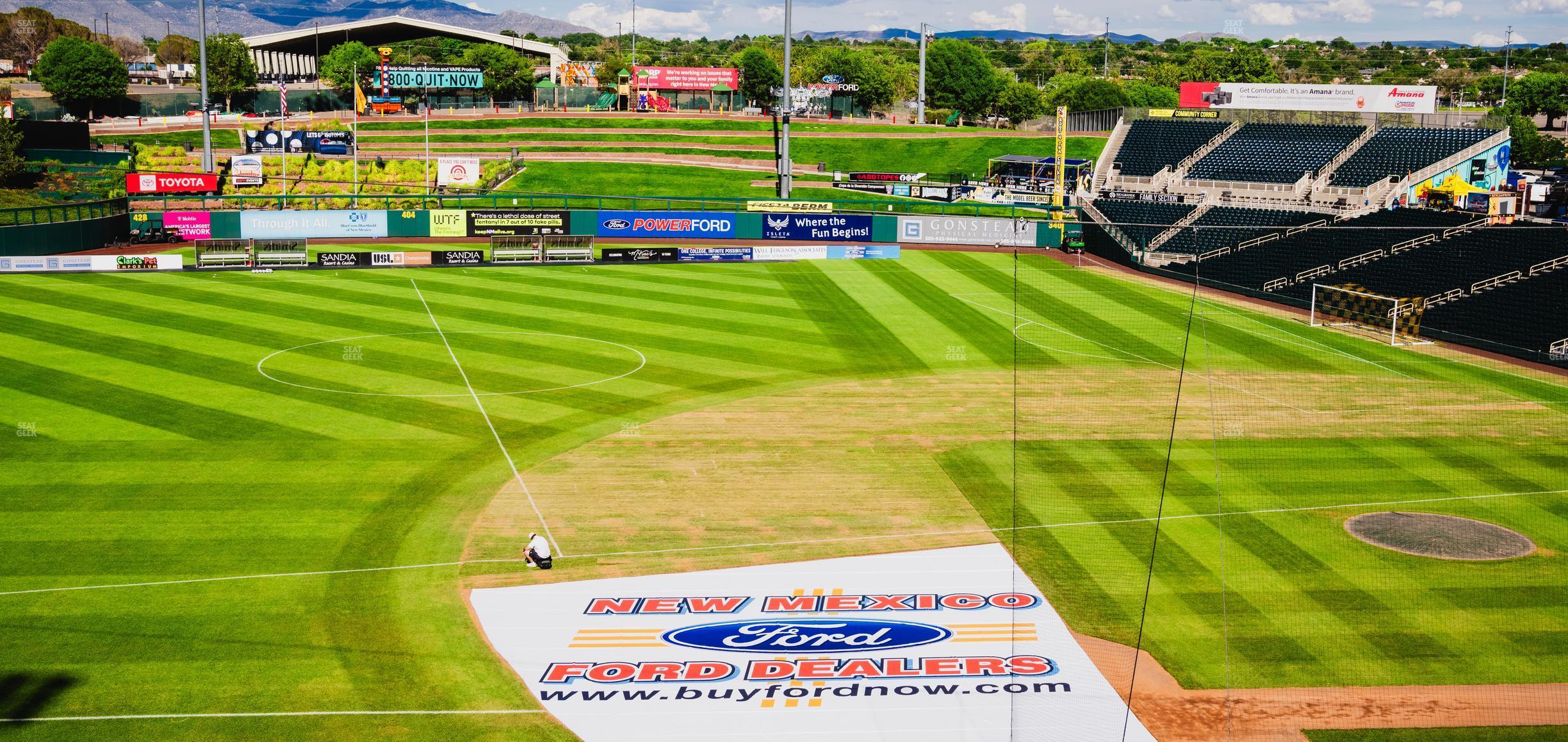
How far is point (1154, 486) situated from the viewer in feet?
86.0

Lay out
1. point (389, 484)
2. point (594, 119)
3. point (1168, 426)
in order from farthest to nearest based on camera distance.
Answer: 1. point (594, 119)
2. point (1168, 426)
3. point (389, 484)

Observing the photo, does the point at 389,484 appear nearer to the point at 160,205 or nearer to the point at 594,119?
the point at 160,205

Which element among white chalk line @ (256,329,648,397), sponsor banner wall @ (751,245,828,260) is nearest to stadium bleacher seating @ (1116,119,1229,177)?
sponsor banner wall @ (751,245,828,260)

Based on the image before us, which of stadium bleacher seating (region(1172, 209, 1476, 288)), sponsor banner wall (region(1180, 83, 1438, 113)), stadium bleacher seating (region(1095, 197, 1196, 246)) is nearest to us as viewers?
stadium bleacher seating (region(1172, 209, 1476, 288))

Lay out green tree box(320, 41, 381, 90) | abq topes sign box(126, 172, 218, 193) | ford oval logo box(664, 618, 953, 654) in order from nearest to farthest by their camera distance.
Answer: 1. ford oval logo box(664, 618, 953, 654)
2. abq topes sign box(126, 172, 218, 193)
3. green tree box(320, 41, 381, 90)

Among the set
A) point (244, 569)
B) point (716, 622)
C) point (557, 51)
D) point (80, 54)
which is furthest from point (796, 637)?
point (557, 51)

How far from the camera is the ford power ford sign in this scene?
70.4 metres

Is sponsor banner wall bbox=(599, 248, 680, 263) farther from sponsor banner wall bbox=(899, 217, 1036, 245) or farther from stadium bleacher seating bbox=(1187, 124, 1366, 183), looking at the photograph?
stadium bleacher seating bbox=(1187, 124, 1366, 183)

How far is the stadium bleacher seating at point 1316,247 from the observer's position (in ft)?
171

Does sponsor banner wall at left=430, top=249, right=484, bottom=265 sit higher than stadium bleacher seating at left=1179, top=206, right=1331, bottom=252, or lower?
lower

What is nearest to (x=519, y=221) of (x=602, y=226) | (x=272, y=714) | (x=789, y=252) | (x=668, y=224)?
(x=602, y=226)

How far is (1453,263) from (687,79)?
9848 centimetres

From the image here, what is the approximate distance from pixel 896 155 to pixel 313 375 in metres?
83.8

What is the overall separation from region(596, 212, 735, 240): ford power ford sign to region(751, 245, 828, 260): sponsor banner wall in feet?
24.2
